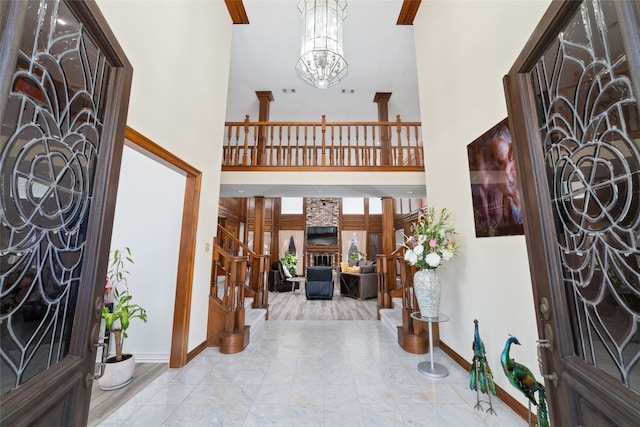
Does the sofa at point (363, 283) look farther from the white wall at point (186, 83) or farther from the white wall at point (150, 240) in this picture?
the white wall at point (150, 240)

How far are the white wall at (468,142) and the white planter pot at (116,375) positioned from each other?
11.1 ft

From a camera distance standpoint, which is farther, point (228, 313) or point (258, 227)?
point (258, 227)

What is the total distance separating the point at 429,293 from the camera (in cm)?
266

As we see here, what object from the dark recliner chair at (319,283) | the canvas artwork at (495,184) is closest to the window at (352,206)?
the dark recliner chair at (319,283)

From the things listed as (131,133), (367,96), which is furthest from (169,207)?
(367,96)

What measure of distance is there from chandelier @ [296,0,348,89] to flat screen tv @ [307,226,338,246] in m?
9.08

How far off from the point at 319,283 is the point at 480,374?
4.64 m

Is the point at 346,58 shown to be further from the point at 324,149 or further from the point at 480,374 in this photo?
the point at 480,374

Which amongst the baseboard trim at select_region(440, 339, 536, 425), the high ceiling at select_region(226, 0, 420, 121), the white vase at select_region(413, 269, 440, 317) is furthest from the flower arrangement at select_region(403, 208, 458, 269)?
the high ceiling at select_region(226, 0, 420, 121)

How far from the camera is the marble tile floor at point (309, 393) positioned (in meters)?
1.92

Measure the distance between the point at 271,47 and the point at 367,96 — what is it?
105 inches

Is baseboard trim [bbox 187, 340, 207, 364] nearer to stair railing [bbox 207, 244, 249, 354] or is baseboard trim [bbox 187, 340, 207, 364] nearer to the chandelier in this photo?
stair railing [bbox 207, 244, 249, 354]

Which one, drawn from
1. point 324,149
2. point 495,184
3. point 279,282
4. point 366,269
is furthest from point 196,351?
point 279,282

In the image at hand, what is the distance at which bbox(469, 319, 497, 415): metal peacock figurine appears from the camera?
201 centimetres
